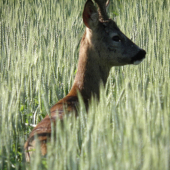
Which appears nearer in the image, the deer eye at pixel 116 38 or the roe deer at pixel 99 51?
the roe deer at pixel 99 51

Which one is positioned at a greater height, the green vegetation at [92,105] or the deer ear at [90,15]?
the deer ear at [90,15]

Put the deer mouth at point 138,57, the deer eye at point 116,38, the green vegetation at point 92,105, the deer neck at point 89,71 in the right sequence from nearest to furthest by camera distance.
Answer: the green vegetation at point 92,105 < the deer neck at point 89,71 < the deer mouth at point 138,57 < the deer eye at point 116,38

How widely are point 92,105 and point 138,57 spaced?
1.73 meters

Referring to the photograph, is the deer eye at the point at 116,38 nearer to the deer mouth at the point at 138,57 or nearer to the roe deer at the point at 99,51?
the roe deer at the point at 99,51

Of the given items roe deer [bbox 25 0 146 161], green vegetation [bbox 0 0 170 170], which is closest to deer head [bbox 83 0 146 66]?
roe deer [bbox 25 0 146 161]

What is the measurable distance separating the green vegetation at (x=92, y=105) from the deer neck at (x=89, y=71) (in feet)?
0.37

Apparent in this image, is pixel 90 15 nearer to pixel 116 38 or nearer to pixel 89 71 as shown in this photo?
pixel 116 38

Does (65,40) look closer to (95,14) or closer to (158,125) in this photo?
(95,14)

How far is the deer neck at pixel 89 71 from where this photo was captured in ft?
12.1

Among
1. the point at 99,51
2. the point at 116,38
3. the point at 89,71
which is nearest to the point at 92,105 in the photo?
the point at 89,71

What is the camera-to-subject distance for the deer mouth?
152 inches

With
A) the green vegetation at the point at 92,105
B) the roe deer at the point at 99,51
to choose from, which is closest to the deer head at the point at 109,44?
the roe deer at the point at 99,51

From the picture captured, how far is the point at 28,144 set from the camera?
266cm

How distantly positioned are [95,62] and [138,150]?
2.15 meters
